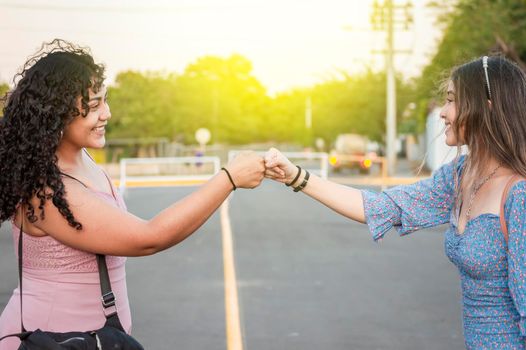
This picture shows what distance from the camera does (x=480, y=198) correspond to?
296 centimetres

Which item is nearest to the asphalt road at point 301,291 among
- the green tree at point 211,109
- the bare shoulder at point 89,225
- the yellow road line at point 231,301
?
the yellow road line at point 231,301

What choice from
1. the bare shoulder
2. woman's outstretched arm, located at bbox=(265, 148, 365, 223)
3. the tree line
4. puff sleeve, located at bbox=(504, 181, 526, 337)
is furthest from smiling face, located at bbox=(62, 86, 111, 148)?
the tree line

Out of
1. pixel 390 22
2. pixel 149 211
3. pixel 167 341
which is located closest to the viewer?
pixel 167 341

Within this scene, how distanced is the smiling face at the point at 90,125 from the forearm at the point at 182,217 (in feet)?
1.16

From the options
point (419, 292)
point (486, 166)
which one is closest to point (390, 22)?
point (419, 292)

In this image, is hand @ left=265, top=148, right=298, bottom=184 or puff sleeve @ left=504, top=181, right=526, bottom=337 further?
hand @ left=265, top=148, right=298, bottom=184

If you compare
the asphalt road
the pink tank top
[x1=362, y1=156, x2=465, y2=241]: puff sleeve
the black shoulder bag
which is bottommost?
the asphalt road

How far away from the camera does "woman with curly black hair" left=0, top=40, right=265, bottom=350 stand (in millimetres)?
2617

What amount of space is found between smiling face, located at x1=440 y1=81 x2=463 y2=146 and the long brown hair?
0.7 inches

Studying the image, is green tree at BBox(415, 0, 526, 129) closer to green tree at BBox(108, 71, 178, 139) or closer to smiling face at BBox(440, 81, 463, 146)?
smiling face at BBox(440, 81, 463, 146)

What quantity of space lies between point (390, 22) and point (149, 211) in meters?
28.6

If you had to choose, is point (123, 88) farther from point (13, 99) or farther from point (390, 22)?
point (13, 99)

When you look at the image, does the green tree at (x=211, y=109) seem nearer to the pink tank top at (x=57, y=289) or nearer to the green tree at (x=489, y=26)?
the green tree at (x=489, y=26)

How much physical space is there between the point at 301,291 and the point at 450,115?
18.7ft
